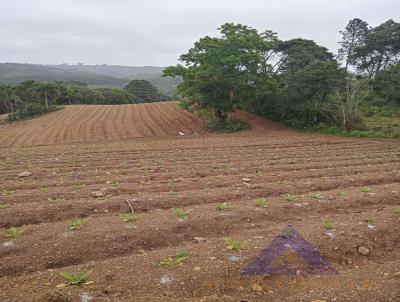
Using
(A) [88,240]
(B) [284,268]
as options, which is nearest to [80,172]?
(A) [88,240]

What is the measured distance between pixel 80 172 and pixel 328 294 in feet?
35.3

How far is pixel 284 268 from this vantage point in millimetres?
5301

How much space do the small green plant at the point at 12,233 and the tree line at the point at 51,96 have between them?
45.0 metres

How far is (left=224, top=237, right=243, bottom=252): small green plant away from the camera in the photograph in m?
5.79

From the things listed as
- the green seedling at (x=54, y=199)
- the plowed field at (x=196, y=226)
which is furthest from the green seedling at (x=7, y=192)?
the green seedling at (x=54, y=199)

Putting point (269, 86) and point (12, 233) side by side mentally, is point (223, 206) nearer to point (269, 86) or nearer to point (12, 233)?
point (12, 233)

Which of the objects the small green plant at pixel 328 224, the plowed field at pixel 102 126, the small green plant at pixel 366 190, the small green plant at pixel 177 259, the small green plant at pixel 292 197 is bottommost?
the plowed field at pixel 102 126

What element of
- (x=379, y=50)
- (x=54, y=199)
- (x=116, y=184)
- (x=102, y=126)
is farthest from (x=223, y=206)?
(x=379, y=50)

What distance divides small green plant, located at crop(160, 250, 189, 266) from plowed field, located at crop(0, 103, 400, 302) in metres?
0.06

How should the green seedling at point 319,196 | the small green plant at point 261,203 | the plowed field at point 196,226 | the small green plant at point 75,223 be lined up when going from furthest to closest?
the green seedling at point 319,196 → the small green plant at point 261,203 → the small green plant at point 75,223 → the plowed field at point 196,226

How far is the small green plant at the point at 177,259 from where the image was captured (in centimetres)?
536

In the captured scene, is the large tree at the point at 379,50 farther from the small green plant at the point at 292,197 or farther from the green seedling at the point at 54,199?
the green seedling at the point at 54,199

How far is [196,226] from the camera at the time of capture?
22.9ft

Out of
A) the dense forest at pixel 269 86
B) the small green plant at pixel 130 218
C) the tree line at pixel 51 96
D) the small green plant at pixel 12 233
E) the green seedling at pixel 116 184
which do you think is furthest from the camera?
the tree line at pixel 51 96
